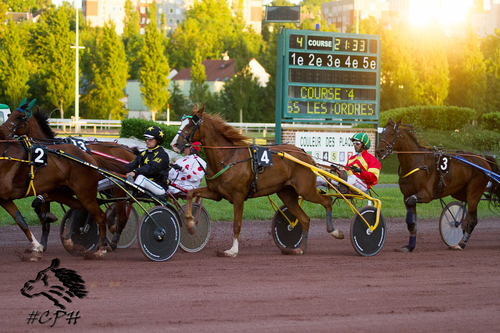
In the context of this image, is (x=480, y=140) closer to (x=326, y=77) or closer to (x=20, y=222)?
(x=326, y=77)

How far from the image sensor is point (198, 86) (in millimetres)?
39469

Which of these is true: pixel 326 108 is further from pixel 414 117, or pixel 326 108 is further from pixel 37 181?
pixel 414 117

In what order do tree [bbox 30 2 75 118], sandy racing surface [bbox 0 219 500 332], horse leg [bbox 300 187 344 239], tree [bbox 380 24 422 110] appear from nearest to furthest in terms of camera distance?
1. sandy racing surface [bbox 0 219 500 332]
2. horse leg [bbox 300 187 344 239]
3. tree [bbox 380 24 422 110]
4. tree [bbox 30 2 75 118]

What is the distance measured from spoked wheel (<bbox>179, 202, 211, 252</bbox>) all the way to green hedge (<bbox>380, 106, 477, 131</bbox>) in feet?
55.2

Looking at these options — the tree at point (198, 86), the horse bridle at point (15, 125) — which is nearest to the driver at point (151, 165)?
the horse bridle at point (15, 125)

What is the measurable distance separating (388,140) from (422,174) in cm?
65

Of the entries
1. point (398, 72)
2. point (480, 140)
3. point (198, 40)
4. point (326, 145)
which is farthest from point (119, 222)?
point (198, 40)

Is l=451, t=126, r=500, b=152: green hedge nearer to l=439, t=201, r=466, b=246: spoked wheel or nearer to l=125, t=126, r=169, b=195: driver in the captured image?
l=439, t=201, r=466, b=246: spoked wheel

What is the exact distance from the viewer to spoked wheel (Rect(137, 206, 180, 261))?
6.71 meters

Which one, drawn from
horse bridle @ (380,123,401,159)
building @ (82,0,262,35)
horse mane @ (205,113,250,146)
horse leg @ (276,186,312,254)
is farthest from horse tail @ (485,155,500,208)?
building @ (82,0,262,35)

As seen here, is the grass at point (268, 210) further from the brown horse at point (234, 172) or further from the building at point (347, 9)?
the building at point (347, 9)

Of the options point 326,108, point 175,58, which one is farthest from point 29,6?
point 326,108

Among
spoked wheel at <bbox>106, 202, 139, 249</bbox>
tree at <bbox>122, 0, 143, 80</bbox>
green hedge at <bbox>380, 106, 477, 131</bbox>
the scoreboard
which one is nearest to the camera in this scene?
spoked wheel at <bbox>106, 202, 139, 249</bbox>

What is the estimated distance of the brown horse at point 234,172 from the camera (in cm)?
713
